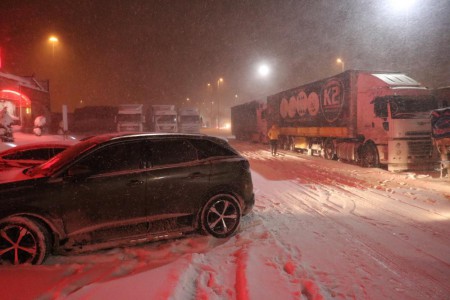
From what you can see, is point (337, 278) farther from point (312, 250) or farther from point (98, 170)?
point (98, 170)

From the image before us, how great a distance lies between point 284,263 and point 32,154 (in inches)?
273

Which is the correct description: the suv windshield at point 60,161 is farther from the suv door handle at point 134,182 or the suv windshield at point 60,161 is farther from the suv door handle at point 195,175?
the suv door handle at point 195,175

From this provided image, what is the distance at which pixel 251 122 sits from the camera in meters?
32.1

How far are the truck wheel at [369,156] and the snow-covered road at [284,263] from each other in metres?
6.61

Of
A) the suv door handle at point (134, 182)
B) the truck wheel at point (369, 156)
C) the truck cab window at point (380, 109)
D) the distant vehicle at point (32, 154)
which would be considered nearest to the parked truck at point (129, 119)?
the truck wheel at point (369, 156)

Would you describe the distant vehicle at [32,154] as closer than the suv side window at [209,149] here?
No

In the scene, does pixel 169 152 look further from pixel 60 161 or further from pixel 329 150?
pixel 329 150

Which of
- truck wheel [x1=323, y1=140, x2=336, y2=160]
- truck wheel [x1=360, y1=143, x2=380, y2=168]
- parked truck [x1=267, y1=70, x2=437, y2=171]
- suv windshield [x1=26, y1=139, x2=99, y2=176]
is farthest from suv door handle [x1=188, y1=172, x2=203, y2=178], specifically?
truck wheel [x1=323, y1=140, x2=336, y2=160]

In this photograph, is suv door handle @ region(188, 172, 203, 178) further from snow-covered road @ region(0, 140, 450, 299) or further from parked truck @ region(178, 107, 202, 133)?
parked truck @ region(178, 107, 202, 133)

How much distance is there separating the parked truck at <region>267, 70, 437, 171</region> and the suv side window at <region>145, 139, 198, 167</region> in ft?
33.3

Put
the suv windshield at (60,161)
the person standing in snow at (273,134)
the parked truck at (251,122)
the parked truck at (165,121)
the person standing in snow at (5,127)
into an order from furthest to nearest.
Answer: the parked truck at (165,121) < the parked truck at (251,122) < the person standing in snow at (273,134) < the person standing in snow at (5,127) < the suv windshield at (60,161)

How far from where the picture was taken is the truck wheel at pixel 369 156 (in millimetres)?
14188

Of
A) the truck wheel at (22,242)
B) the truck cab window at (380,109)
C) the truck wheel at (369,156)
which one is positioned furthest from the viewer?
the truck wheel at (369,156)

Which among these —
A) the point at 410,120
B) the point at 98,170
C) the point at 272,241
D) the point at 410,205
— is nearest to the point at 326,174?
the point at 410,120
